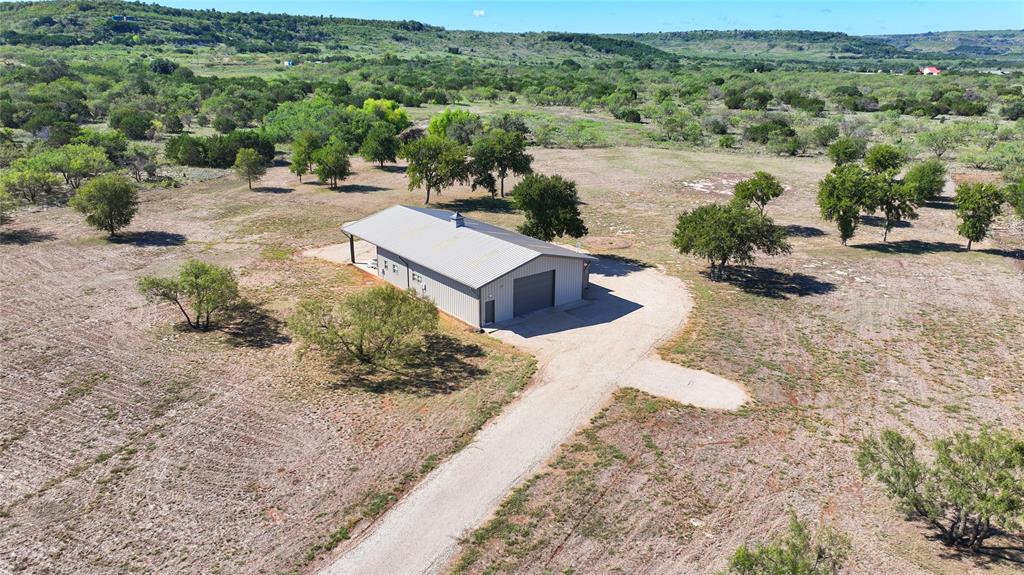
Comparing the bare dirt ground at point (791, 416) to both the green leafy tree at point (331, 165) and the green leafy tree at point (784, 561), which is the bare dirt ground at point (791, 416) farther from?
the green leafy tree at point (331, 165)

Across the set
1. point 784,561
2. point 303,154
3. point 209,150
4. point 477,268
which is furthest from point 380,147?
point 784,561

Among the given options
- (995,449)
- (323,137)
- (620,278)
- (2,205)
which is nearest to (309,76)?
(323,137)

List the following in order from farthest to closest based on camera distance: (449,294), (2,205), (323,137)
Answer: (323,137), (2,205), (449,294)

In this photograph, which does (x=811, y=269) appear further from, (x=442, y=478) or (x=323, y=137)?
(x=323, y=137)

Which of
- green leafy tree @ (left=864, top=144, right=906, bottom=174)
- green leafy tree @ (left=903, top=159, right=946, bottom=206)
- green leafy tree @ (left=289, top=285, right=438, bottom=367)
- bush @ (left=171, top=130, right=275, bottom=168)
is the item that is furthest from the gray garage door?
bush @ (left=171, top=130, right=275, bottom=168)

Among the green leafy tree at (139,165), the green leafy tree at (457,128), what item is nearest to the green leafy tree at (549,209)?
the green leafy tree at (457,128)

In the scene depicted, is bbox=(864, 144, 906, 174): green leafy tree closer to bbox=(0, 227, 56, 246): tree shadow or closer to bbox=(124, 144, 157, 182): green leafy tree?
bbox=(0, 227, 56, 246): tree shadow
